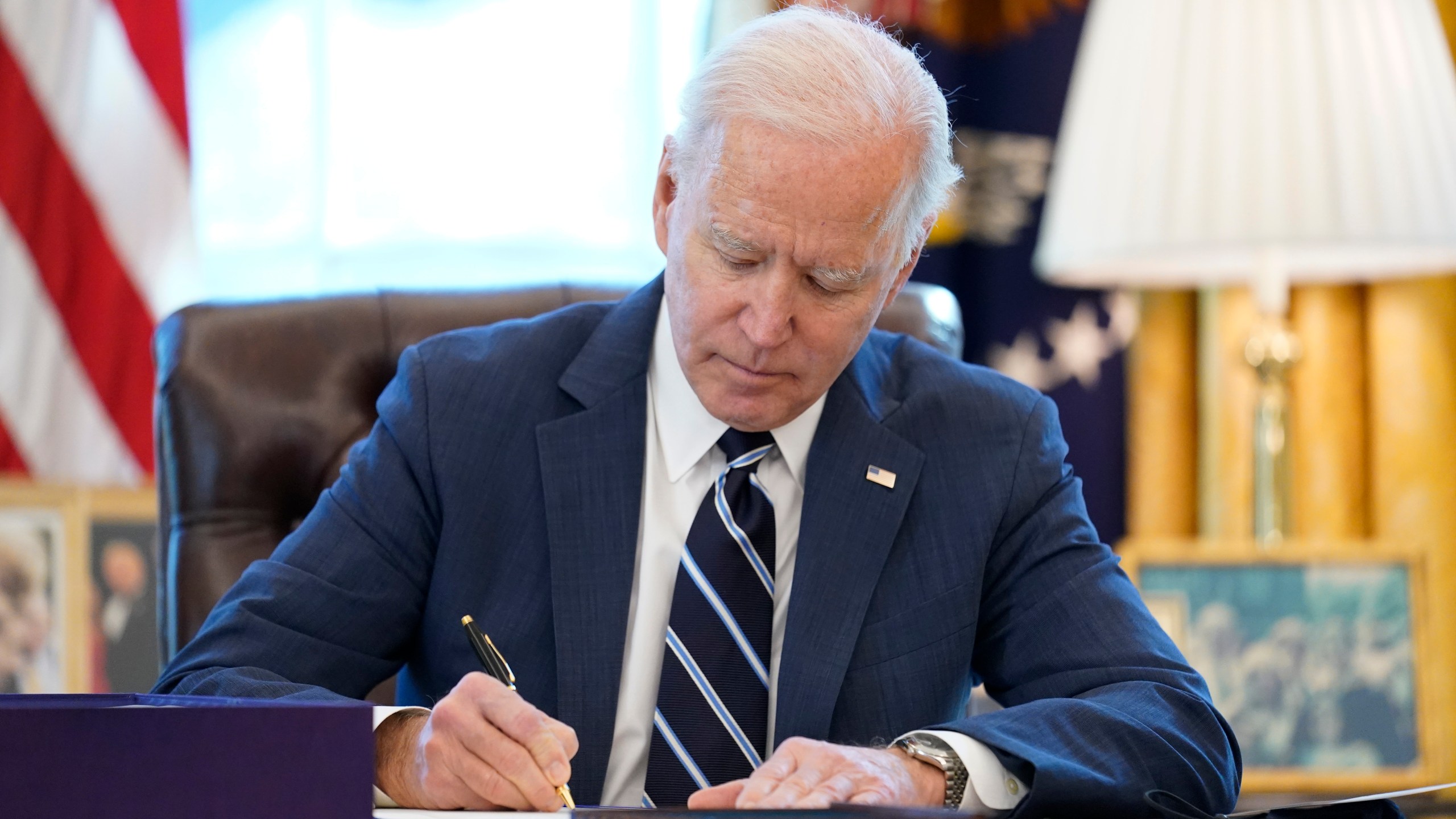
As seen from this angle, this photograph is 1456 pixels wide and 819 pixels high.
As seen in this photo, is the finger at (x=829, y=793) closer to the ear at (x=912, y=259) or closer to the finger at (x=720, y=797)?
the finger at (x=720, y=797)

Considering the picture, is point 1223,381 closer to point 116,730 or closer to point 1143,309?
point 1143,309

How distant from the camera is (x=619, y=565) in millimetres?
1481

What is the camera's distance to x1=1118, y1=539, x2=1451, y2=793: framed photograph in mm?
2322

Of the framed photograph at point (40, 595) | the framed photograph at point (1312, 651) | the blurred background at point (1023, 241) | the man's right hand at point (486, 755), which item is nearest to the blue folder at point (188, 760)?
the man's right hand at point (486, 755)

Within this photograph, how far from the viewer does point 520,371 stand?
1.60 meters

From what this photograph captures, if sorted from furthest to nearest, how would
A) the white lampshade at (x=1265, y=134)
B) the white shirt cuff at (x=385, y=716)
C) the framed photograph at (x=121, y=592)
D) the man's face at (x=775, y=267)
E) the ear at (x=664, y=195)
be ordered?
1. the framed photograph at (x=121, y=592)
2. the white lampshade at (x=1265, y=134)
3. the ear at (x=664, y=195)
4. the man's face at (x=775, y=267)
5. the white shirt cuff at (x=385, y=716)

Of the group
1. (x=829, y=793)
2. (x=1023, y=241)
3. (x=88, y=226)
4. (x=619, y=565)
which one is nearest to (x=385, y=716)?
(x=619, y=565)

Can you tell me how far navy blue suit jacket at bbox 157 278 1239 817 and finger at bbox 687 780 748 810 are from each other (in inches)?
13.5

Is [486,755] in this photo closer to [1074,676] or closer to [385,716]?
[385,716]

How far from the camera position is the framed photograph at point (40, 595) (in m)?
2.35

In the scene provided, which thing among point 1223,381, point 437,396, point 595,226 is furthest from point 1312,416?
point 437,396

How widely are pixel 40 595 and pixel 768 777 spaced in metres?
1.74

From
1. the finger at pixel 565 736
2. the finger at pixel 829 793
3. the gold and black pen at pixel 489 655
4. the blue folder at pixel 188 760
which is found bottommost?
→ the finger at pixel 829 793

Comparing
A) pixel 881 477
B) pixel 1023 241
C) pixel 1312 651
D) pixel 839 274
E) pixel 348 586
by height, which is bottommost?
pixel 1312 651
